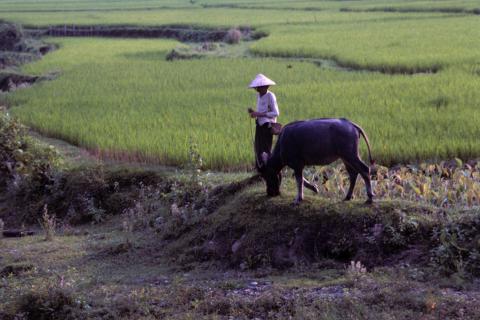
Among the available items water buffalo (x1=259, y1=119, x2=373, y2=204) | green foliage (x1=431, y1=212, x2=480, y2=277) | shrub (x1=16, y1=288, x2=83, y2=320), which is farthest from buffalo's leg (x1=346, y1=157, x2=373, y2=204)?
shrub (x1=16, y1=288, x2=83, y2=320)

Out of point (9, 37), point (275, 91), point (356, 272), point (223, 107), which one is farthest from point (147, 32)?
point (356, 272)

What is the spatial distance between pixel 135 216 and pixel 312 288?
2723 millimetres

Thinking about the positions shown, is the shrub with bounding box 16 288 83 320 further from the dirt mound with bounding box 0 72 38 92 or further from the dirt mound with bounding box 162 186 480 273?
the dirt mound with bounding box 0 72 38 92

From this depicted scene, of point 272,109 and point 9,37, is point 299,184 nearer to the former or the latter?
point 272,109

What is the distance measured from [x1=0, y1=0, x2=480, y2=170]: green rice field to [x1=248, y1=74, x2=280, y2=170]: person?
1.84 meters

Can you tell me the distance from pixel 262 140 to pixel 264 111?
9.5 inches

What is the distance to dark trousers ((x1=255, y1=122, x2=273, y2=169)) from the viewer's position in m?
5.50

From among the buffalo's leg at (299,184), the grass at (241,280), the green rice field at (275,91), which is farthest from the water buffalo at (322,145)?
the green rice field at (275,91)

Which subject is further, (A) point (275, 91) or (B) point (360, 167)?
(A) point (275, 91)

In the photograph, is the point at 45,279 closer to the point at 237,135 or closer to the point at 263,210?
the point at 263,210

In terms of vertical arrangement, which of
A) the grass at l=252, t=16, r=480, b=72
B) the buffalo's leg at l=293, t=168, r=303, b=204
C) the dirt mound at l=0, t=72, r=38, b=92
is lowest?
the dirt mound at l=0, t=72, r=38, b=92

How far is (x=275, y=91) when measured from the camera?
451 inches

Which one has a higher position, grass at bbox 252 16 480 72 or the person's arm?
the person's arm

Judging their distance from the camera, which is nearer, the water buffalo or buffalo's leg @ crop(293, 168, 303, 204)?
the water buffalo
